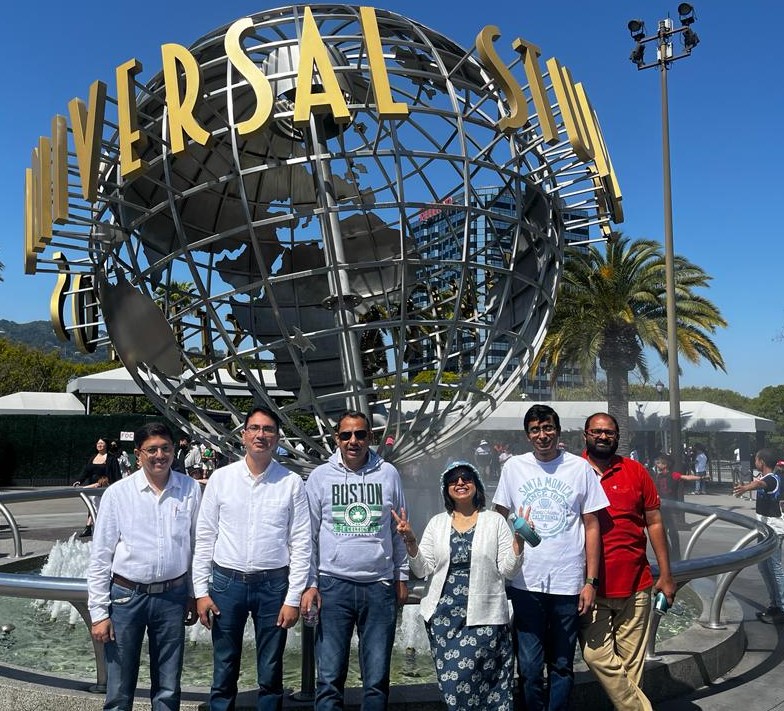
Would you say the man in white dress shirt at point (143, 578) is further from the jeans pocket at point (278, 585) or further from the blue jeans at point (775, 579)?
the blue jeans at point (775, 579)

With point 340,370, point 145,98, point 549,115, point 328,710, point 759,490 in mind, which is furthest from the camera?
point 759,490

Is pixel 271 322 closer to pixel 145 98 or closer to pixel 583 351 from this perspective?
pixel 145 98

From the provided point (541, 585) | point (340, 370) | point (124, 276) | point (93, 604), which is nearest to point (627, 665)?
point (541, 585)

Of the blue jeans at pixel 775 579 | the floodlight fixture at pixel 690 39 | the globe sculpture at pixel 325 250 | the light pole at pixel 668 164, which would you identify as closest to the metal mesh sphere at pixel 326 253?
the globe sculpture at pixel 325 250

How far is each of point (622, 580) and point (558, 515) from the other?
470mm

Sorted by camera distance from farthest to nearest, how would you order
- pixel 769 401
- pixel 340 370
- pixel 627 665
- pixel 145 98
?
pixel 769 401 → pixel 340 370 → pixel 145 98 → pixel 627 665

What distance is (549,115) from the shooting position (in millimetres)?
4730

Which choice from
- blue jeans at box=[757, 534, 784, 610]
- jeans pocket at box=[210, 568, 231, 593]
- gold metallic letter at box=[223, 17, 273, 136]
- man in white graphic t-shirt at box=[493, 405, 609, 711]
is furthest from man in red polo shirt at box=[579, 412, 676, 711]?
blue jeans at box=[757, 534, 784, 610]

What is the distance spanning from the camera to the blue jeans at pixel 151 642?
3.25 m

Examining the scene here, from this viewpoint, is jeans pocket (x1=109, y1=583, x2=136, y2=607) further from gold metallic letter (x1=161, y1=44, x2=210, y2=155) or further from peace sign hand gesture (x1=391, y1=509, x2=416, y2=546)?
gold metallic letter (x1=161, y1=44, x2=210, y2=155)

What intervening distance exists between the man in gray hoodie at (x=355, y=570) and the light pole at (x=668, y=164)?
38.0 ft

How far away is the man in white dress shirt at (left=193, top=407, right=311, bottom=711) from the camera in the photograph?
3.21m

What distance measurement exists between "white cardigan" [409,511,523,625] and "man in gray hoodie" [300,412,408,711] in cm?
15

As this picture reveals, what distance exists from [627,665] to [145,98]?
4.74 meters
